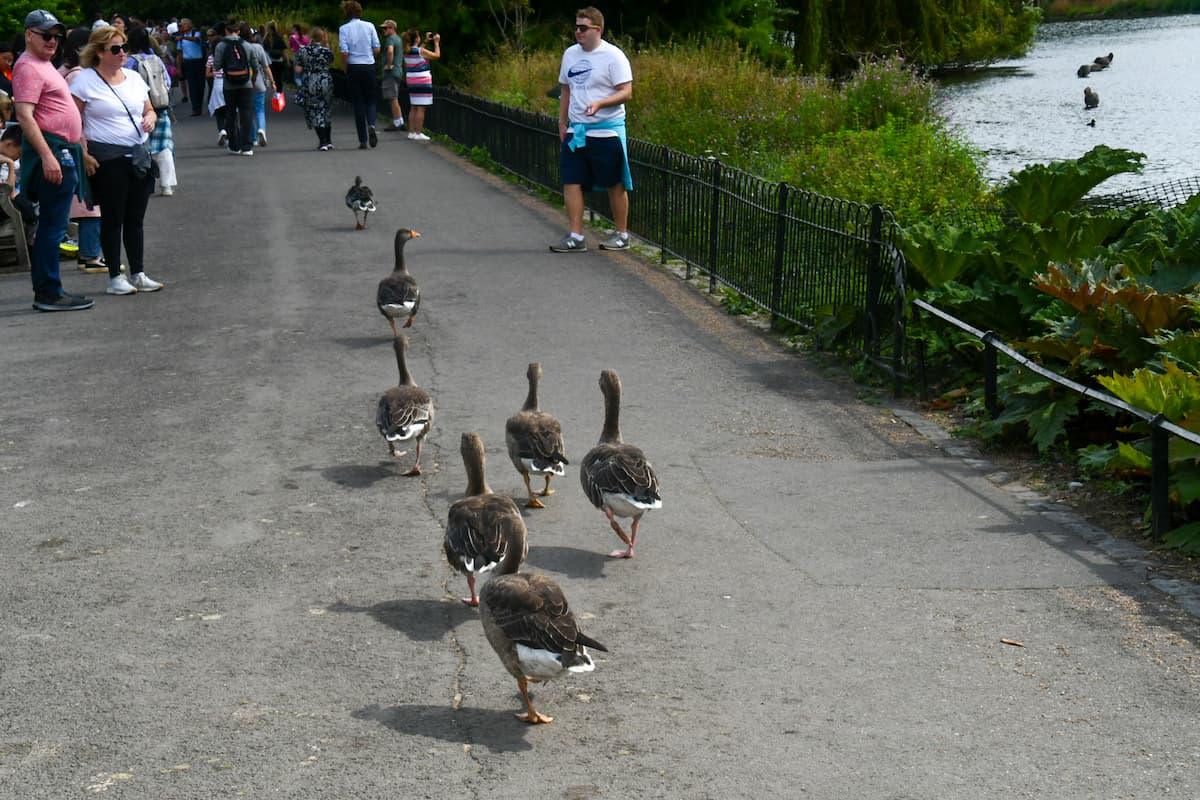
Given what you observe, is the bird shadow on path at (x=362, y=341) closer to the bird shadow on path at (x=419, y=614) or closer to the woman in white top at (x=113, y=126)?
the woman in white top at (x=113, y=126)

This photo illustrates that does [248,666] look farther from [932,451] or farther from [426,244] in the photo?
[426,244]

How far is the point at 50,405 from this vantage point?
10.1 meters

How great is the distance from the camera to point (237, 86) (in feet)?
83.7

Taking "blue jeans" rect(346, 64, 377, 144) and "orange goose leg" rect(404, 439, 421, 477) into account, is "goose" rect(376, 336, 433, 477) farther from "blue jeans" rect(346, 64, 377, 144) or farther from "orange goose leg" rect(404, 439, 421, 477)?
"blue jeans" rect(346, 64, 377, 144)

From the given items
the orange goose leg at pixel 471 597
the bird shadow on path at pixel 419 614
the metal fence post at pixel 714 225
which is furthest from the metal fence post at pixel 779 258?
the bird shadow on path at pixel 419 614

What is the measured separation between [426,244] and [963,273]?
8068 mm

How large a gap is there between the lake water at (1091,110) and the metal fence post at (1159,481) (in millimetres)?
17165

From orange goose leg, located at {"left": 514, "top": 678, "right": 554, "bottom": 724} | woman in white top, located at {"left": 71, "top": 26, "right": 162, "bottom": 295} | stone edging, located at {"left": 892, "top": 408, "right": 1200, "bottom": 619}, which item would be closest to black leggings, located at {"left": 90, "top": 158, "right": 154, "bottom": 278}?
woman in white top, located at {"left": 71, "top": 26, "right": 162, "bottom": 295}

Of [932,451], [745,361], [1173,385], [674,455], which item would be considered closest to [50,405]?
[674,455]

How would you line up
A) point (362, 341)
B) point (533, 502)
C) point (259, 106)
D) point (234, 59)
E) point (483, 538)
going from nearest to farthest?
point (483, 538) → point (533, 502) → point (362, 341) → point (234, 59) → point (259, 106)

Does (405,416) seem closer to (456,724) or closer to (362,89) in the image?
(456,724)

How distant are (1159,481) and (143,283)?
10032 millimetres

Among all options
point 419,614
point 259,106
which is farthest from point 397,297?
A: point 259,106

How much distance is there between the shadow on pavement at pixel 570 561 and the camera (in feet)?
23.1
